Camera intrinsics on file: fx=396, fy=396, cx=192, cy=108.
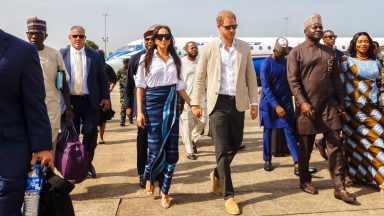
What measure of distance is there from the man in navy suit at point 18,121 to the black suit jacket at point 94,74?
2793 millimetres

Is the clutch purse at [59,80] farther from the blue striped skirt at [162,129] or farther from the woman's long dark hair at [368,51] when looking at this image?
the woman's long dark hair at [368,51]

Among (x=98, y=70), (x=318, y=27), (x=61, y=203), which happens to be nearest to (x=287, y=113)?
(x=318, y=27)

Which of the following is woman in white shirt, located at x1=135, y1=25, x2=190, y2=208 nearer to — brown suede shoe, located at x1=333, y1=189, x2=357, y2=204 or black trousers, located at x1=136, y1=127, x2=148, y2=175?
black trousers, located at x1=136, y1=127, x2=148, y2=175

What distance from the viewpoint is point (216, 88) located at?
4254 millimetres

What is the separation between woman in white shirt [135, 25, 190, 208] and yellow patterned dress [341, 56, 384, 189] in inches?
81.0

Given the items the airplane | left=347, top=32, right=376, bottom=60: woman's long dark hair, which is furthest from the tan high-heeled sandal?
the airplane

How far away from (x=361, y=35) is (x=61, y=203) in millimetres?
3931

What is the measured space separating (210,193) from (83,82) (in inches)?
82.8

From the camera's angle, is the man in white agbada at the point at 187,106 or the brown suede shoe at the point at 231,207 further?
the man in white agbada at the point at 187,106

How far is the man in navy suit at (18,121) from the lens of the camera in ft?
6.99

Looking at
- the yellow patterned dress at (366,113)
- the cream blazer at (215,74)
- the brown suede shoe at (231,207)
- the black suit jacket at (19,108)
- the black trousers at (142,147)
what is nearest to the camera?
the black suit jacket at (19,108)

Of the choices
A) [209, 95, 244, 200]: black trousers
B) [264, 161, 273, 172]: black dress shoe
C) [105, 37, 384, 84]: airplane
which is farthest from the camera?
[105, 37, 384, 84]: airplane

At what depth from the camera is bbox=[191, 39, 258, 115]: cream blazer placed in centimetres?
427

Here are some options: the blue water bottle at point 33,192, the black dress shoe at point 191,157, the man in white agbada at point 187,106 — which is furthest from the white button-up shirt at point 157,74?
the black dress shoe at point 191,157
